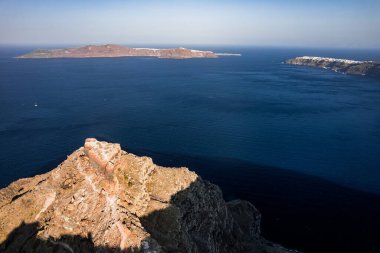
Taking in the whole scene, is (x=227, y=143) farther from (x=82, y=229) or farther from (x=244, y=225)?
(x=82, y=229)

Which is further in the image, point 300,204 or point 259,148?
point 259,148

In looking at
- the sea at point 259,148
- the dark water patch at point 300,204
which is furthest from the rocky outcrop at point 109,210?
the sea at point 259,148

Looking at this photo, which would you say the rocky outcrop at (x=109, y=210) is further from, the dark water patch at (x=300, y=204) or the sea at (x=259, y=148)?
the sea at (x=259, y=148)

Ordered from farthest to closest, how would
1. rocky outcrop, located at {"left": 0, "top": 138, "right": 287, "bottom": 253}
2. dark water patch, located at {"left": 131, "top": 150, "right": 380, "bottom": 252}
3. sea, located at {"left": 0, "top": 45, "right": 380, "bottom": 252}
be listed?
sea, located at {"left": 0, "top": 45, "right": 380, "bottom": 252}
dark water patch, located at {"left": 131, "top": 150, "right": 380, "bottom": 252}
rocky outcrop, located at {"left": 0, "top": 138, "right": 287, "bottom": 253}

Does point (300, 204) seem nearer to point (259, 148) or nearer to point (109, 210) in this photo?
point (259, 148)

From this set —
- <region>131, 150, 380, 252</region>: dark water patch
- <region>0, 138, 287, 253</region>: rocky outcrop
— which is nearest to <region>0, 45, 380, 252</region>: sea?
<region>131, 150, 380, 252</region>: dark water patch

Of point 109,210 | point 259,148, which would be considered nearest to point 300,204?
point 259,148

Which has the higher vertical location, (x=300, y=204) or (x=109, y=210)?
(x=109, y=210)

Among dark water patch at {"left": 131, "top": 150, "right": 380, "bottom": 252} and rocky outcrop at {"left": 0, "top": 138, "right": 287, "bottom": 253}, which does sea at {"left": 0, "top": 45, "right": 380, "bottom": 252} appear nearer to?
dark water patch at {"left": 131, "top": 150, "right": 380, "bottom": 252}

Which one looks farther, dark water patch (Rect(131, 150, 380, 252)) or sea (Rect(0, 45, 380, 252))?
sea (Rect(0, 45, 380, 252))
